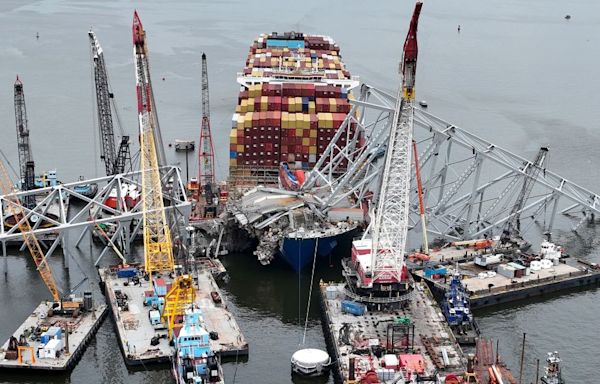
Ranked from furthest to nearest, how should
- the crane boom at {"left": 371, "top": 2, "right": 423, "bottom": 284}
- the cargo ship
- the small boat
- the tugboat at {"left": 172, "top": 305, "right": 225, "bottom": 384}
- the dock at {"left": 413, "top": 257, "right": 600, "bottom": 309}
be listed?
1. the cargo ship
2. the dock at {"left": 413, "top": 257, "right": 600, "bottom": 309}
3. the small boat
4. the crane boom at {"left": 371, "top": 2, "right": 423, "bottom": 284}
5. the tugboat at {"left": 172, "top": 305, "right": 225, "bottom": 384}

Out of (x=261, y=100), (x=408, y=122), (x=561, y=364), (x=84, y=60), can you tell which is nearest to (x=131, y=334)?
(x=408, y=122)

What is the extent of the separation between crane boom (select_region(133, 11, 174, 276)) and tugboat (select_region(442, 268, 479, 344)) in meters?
24.2

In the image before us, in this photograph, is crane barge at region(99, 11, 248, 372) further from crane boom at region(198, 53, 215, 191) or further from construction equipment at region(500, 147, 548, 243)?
construction equipment at region(500, 147, 548, 243)

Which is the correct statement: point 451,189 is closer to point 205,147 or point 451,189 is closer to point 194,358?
Result: point 205,147

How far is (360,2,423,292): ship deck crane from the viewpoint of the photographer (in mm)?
71562

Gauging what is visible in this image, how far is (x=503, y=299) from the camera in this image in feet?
259

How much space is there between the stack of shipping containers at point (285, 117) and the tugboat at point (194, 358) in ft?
145

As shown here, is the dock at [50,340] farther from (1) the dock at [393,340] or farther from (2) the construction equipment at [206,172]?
Answer: (2) the construction equipment at [206,172]

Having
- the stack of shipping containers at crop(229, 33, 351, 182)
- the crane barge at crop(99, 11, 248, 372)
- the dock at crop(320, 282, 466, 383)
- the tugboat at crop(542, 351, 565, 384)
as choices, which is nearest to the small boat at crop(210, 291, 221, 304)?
the crane barge at crop(99, 11, 248, 372)

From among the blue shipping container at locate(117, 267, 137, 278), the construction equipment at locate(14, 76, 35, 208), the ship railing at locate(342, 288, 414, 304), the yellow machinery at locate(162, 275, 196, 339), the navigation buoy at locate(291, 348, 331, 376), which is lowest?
the navigation buoy at locate(291, 348, 331, 376)

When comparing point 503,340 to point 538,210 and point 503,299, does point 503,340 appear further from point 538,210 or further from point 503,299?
point 538,210

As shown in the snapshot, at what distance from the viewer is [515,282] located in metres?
80.4

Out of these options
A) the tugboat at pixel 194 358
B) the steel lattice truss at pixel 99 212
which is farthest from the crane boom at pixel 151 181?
the tugboat at pixel 194 358

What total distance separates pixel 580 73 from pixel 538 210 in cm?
10815
